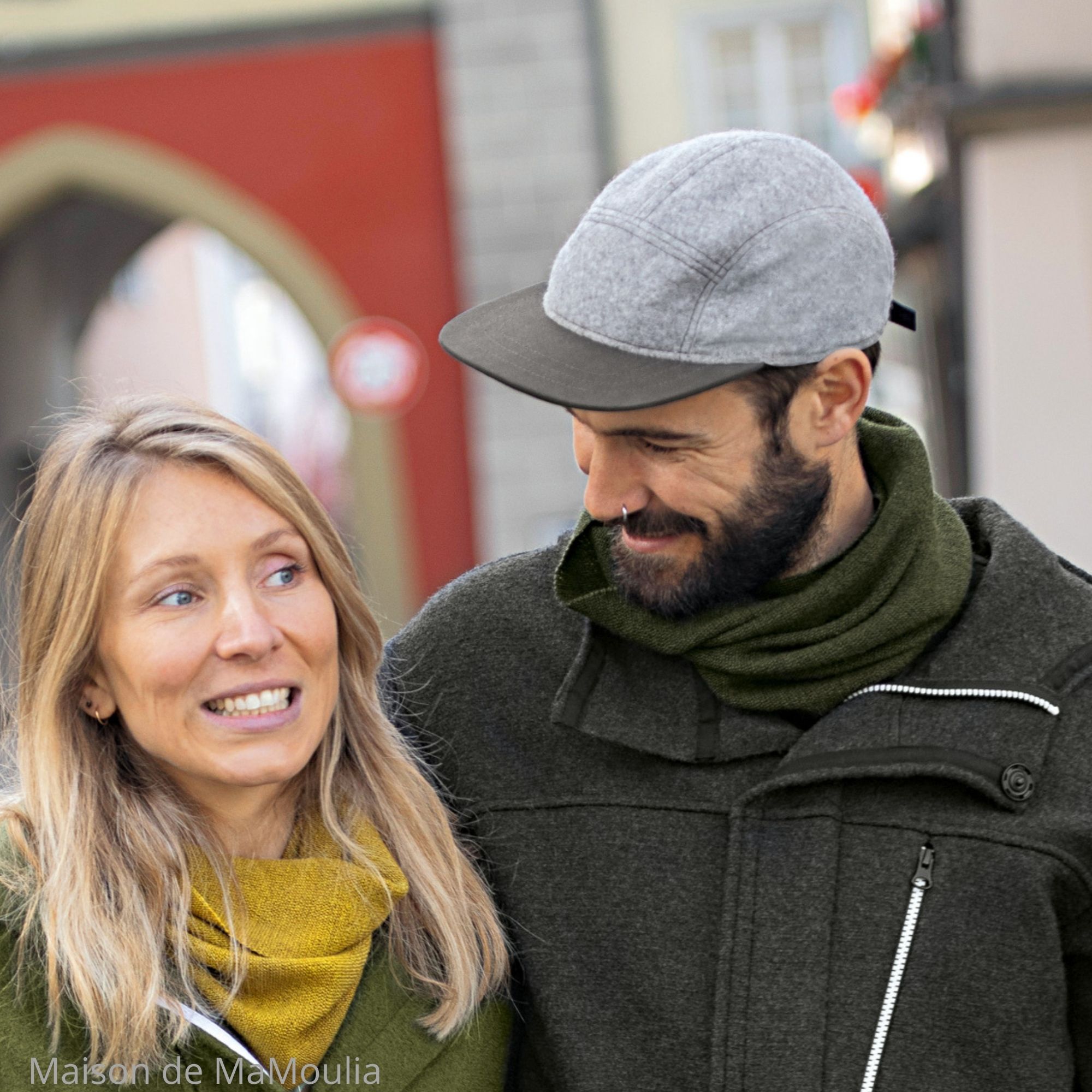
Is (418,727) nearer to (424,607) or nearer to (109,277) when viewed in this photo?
(424,607)

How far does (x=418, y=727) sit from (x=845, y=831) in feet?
2.30

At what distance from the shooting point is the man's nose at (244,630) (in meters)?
2.17

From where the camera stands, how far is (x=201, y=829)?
90.1 inches

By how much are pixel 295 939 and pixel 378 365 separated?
9399 mm

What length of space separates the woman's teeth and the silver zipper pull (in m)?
0.86

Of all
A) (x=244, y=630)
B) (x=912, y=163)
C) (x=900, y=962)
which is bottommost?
(x=900, y=962)

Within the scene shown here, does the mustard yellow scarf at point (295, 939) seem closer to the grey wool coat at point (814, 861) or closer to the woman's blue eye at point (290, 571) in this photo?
the grey wool coat at point (814, 861)

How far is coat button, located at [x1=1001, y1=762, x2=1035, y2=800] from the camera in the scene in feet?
6.89

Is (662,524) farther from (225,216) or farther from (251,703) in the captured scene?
(225,216)

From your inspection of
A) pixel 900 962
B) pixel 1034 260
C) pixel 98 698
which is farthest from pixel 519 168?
pixel 900 962

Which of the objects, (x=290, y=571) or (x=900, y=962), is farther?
(x=290, y=571)

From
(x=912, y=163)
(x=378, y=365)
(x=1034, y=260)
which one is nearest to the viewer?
(x=1034, y=260)

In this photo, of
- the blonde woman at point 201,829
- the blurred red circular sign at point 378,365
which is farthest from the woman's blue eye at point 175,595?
the blurred red circular sign at point 378,365

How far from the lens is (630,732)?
2324 millimetres
